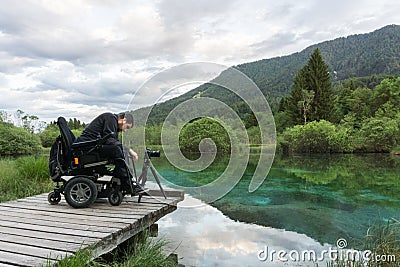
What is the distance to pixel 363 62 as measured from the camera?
8212 cm

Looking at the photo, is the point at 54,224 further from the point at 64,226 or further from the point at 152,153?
the point at 152,153

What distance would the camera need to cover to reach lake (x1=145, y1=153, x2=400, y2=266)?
4570mm

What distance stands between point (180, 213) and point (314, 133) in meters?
19.6

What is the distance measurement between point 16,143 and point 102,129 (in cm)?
2065

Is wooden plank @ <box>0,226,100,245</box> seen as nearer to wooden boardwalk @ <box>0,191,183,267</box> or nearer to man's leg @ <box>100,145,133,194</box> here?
wooden boardwalk @ <box>0,191,183,267</box>

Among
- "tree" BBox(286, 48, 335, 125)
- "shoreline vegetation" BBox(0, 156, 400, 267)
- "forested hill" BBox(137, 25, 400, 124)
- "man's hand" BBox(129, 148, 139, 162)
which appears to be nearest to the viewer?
"shoreline vegetation" BBox(0, 156, 400, 267)

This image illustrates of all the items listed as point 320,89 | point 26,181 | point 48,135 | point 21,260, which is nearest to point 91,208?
point 21,260

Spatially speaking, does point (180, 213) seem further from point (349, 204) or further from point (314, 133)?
point (314, 133)

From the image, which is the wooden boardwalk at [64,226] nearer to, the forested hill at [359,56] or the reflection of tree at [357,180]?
the reflection of tree at [357,180]

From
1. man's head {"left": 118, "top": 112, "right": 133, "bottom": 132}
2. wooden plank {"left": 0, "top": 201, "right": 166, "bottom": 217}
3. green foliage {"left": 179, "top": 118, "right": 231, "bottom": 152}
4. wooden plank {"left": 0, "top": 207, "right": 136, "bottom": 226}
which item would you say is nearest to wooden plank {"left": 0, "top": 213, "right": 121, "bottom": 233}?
wooden plank {"left": 0, "top": 207, "right": 136, "bottom": 226}

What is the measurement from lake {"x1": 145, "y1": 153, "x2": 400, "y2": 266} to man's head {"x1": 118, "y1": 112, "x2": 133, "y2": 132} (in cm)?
73

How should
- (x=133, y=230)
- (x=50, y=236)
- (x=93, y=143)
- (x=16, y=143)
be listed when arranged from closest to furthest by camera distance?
(x=50, y=236) < (x=133, y=230) < (x=93, y=143) < (x=16, y=143)

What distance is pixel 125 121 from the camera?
12.3ft

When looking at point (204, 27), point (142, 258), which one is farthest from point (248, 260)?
point (204, 27)
